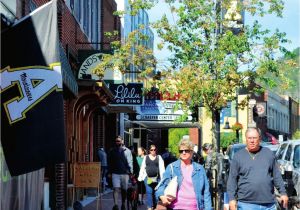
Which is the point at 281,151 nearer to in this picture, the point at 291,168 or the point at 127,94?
the point at 291,168

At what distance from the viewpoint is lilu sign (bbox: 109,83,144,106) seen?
24.6 m

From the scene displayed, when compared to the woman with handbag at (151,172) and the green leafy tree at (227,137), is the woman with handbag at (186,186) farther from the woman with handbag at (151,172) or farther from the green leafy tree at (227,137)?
the green leafy tree at (227,137)

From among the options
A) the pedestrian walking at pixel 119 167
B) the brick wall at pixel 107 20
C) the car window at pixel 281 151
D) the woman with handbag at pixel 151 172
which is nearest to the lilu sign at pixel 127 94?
the brick wall at pixel 107 20

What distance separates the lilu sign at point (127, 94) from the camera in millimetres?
24586

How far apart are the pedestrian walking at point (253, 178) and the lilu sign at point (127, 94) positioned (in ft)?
52.0

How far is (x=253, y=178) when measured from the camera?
8.52 meters

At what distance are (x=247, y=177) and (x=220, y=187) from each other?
11.3 meters

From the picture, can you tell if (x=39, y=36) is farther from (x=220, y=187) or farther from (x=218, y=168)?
(x=220, y=187)

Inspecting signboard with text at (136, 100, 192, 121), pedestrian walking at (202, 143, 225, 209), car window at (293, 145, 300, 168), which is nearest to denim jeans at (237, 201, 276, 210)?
car window at (293, 145, 300, 168)

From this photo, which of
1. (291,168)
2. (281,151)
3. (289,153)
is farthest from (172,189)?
(281,151)

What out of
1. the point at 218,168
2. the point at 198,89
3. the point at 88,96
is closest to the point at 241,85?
the point at 198,89

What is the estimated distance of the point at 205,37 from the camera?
1986 centimetres

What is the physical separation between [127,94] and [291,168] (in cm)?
1015

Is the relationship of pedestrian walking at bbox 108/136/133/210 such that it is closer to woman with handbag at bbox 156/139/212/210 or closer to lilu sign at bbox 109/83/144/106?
lilu sign at bbox 109/83/144/106
